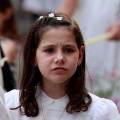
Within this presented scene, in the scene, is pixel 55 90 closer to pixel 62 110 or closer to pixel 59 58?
pixel 62 110

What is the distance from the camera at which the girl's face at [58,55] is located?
10.3 feet

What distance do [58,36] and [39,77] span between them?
0.33 metres

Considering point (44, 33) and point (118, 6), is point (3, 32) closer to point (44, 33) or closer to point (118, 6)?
point (118, 6)

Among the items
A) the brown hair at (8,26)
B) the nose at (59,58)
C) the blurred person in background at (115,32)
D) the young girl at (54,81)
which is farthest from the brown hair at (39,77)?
the brown hair at (8,26)

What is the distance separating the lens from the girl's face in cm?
313

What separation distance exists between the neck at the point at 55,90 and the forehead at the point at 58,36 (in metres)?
0.27

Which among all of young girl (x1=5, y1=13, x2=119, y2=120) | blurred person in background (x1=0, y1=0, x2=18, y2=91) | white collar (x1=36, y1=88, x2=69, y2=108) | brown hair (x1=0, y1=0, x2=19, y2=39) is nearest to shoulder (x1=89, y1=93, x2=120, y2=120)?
young girl (x1=5, y1=13, x2=119, y2=120)

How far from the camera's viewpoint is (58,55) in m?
3.12

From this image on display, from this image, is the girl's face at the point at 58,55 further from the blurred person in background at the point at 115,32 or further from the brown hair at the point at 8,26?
the brown hair at the point at 8,26

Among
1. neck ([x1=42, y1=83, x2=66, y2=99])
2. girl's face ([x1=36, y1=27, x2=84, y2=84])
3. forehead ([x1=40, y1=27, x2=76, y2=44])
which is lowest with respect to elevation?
neck ([x1=42, y1=83, x2=66, y2=99])

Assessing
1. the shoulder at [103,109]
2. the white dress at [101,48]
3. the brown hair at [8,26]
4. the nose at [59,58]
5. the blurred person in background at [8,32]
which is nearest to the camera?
the nose at [59,58]

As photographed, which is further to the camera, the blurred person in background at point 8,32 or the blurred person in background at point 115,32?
the blurred person in background at point 8,32

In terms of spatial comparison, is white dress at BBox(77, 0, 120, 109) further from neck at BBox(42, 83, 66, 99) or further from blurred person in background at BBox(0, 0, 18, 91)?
neck at BBox(42, 83, 66, 99)

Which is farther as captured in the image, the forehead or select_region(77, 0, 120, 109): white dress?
select_region(77, 0, 120, 109): white dress
